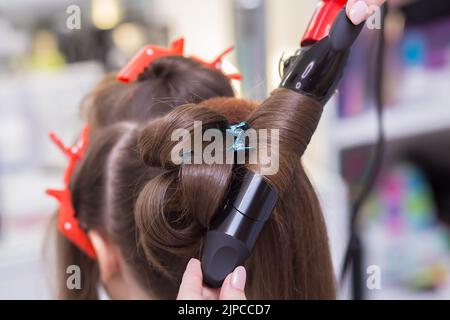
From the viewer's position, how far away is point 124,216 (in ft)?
1.68

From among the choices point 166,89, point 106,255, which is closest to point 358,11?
point 166,89

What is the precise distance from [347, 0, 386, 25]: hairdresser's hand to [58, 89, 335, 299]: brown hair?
0.06 meters

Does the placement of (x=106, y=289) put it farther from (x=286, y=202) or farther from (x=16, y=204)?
(x=16, y=204)

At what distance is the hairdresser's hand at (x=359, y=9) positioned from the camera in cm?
33

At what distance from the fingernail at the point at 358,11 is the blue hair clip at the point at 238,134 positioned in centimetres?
10

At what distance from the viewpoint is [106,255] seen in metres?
0.54

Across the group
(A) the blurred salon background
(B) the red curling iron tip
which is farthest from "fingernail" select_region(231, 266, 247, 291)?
(A) the blurred salon background

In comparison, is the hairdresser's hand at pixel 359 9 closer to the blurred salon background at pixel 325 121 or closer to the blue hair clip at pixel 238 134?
the blue hair clip at pixel 238 134

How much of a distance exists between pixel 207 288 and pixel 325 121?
79cm

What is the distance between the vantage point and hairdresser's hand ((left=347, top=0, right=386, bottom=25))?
329mm

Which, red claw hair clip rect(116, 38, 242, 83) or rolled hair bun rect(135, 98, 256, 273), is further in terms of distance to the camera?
red claw hair clip rect(116, 38, 242, 83)

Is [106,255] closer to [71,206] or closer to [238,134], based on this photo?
[71,206]

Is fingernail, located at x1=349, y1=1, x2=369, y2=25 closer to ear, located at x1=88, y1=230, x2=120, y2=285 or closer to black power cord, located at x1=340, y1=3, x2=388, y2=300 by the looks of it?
black power cord, located at x1=340, y1=3, x2=388, y2=300

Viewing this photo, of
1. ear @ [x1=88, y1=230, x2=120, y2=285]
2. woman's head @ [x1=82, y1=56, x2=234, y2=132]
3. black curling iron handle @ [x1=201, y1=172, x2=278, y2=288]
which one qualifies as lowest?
ear @ [x1=88, y1=230, x2=120, y2=285]
